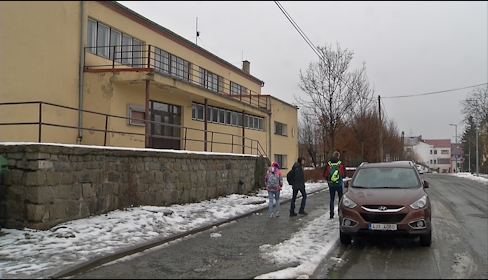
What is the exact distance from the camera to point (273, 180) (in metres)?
11.8

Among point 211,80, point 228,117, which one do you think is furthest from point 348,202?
point 211,80

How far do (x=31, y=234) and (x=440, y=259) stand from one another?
7.43m

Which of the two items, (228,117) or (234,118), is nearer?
(228,117)

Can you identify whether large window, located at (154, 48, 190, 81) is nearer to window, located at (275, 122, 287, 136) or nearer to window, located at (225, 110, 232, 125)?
window, located at (225, 110, 232, 125)

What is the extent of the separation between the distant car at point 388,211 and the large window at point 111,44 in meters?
A: 10.1

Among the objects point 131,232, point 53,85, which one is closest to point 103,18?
point 53,85

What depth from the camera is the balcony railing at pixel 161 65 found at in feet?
51.5

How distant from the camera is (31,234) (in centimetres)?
790

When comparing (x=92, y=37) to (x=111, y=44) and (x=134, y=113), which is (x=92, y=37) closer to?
(x=111, y=44)

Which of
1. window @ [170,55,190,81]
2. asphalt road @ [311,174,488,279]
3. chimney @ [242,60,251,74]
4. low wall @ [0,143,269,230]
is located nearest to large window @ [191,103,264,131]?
window @ [170,55,190,81]

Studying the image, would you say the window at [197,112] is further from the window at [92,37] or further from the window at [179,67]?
the window at [92,37]

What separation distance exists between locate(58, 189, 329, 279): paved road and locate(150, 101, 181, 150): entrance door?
9362mm

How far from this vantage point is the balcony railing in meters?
15.7

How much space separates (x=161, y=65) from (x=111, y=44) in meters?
3.46
